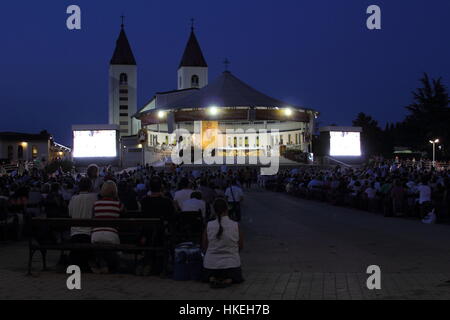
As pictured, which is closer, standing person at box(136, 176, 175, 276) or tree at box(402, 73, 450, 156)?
standing person at box(136, 176, 175, 276)

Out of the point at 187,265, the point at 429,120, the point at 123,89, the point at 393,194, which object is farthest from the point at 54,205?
the point at 123,89

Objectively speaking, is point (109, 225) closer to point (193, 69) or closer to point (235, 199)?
point (235, 199)

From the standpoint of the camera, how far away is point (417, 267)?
846cm

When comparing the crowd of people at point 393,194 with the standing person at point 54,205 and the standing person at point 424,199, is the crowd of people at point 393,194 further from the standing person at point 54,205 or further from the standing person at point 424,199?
the standing person at point 54,205

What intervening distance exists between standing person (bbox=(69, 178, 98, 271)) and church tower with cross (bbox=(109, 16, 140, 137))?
271ft

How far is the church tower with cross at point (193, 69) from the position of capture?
90.4 meters

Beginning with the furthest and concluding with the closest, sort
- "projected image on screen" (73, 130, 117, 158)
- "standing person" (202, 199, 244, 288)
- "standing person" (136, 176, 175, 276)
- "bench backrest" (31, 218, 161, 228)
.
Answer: "projected image on screen" (73, 130, 117, 158), "standing person" (136, 176, 175, 276), "bench backrest" (31, 218, 161, 228), "standing person" (202, 199, 244, 288)

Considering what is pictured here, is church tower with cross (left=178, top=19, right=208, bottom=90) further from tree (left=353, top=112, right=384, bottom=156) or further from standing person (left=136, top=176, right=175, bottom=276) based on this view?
standing person (left=136, top=176, right=175, bottom=276)

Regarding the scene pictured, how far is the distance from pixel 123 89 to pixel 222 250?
8707 cm

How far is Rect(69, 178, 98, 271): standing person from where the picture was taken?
8.30 metres

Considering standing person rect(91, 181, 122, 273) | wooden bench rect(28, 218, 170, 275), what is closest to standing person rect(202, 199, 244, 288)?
wooden bench rect(28, 218, 170, 275)

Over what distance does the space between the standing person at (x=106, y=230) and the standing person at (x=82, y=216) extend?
0.68 feet

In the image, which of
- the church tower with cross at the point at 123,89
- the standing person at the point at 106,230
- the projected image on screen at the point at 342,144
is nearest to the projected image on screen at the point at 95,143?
the projected image on screen at the point at 342,144
